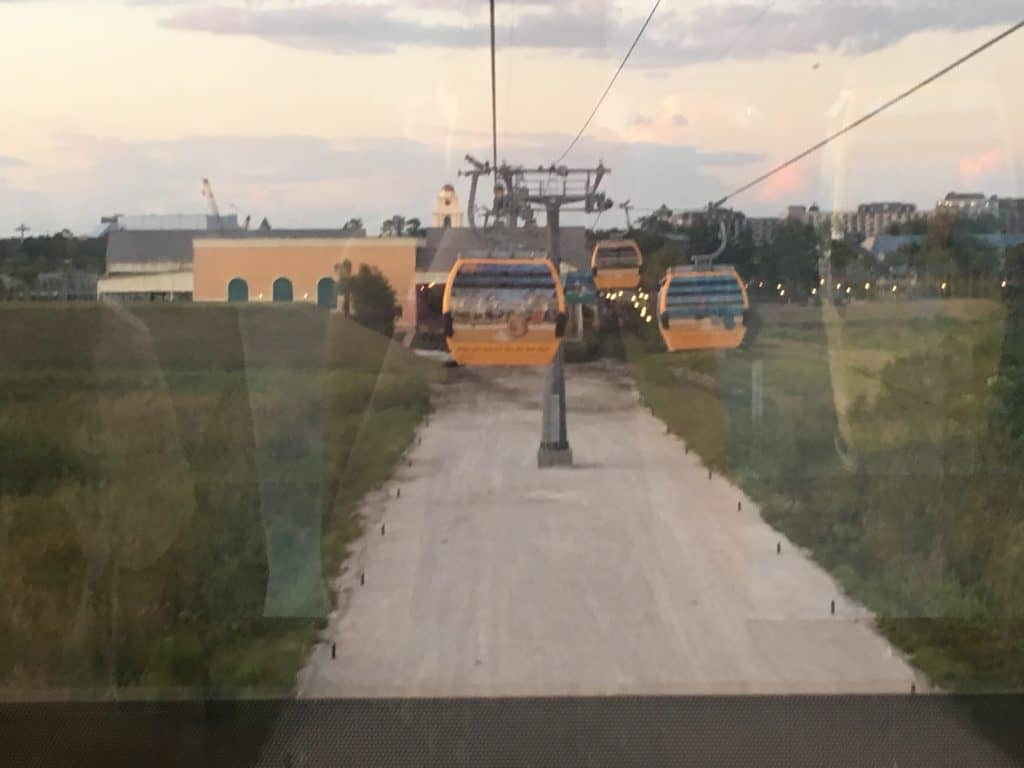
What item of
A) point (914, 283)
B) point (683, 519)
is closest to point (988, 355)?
point (914, 283)

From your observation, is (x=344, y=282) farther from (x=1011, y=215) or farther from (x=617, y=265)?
(x=1011, y=215)

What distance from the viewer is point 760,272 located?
11.2 meters

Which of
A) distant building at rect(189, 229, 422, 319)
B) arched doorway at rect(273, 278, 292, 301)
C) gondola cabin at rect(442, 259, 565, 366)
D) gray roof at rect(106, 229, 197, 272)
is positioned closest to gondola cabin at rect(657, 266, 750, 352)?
gondola cabin at rect(442, 259, 565, 366)

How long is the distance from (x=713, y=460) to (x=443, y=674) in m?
5.65

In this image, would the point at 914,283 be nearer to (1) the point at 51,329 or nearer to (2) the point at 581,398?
(2) the point at 581,398

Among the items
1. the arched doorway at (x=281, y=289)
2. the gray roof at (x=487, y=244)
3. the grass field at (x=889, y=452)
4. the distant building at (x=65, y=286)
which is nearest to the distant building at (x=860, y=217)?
the grass field at (x=889, y=452)

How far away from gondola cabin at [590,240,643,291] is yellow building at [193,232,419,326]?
90.0 inches

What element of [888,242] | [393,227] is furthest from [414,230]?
[888,242]

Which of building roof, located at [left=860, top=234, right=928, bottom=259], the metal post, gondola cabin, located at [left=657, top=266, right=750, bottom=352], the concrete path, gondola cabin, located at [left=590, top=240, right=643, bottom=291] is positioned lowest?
the concrete path

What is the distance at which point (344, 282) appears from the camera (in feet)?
31.8

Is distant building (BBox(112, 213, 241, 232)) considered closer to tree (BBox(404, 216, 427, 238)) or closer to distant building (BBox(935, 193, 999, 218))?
tree (BBox(404, 216, 427, 238))

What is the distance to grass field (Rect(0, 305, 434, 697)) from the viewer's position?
248 inches

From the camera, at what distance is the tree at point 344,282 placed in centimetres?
941

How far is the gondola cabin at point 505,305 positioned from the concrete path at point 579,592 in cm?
136
